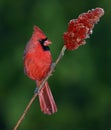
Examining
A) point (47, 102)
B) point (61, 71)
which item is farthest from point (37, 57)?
point (61, 71)

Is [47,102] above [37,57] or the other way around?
the other way around

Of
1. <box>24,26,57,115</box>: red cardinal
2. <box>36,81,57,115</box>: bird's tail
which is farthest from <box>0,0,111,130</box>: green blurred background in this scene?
<box>24,26,57,115</box>: red cardinal

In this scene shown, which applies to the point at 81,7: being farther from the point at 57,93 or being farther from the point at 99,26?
the point at 57,93

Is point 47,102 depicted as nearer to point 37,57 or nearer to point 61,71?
point 37,57

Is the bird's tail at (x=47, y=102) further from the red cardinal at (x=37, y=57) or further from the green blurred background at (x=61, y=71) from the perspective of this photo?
the green blurred background at (x=61, y=71)

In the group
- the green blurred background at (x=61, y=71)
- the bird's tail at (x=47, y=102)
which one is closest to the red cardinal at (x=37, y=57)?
the bird's tail at (x=47, y=102)

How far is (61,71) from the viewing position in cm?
724

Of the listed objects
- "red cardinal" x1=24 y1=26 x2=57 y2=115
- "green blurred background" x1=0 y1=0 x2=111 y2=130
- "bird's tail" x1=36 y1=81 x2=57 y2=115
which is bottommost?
"green blurred background" x1=0 y1=0 x2=111 y2=130

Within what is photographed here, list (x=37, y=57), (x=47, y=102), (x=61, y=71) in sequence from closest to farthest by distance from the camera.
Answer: (x=37, y=57) → (x=47, y=102) → (x=61, y=71)

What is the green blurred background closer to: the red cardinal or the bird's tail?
the bird's tail

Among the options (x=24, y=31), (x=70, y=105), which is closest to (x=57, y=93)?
(x=70, y=105)

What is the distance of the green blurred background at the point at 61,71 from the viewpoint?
743cm

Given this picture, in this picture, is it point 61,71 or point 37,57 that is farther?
point 61,71

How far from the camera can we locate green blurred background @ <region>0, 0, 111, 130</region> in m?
7.43
